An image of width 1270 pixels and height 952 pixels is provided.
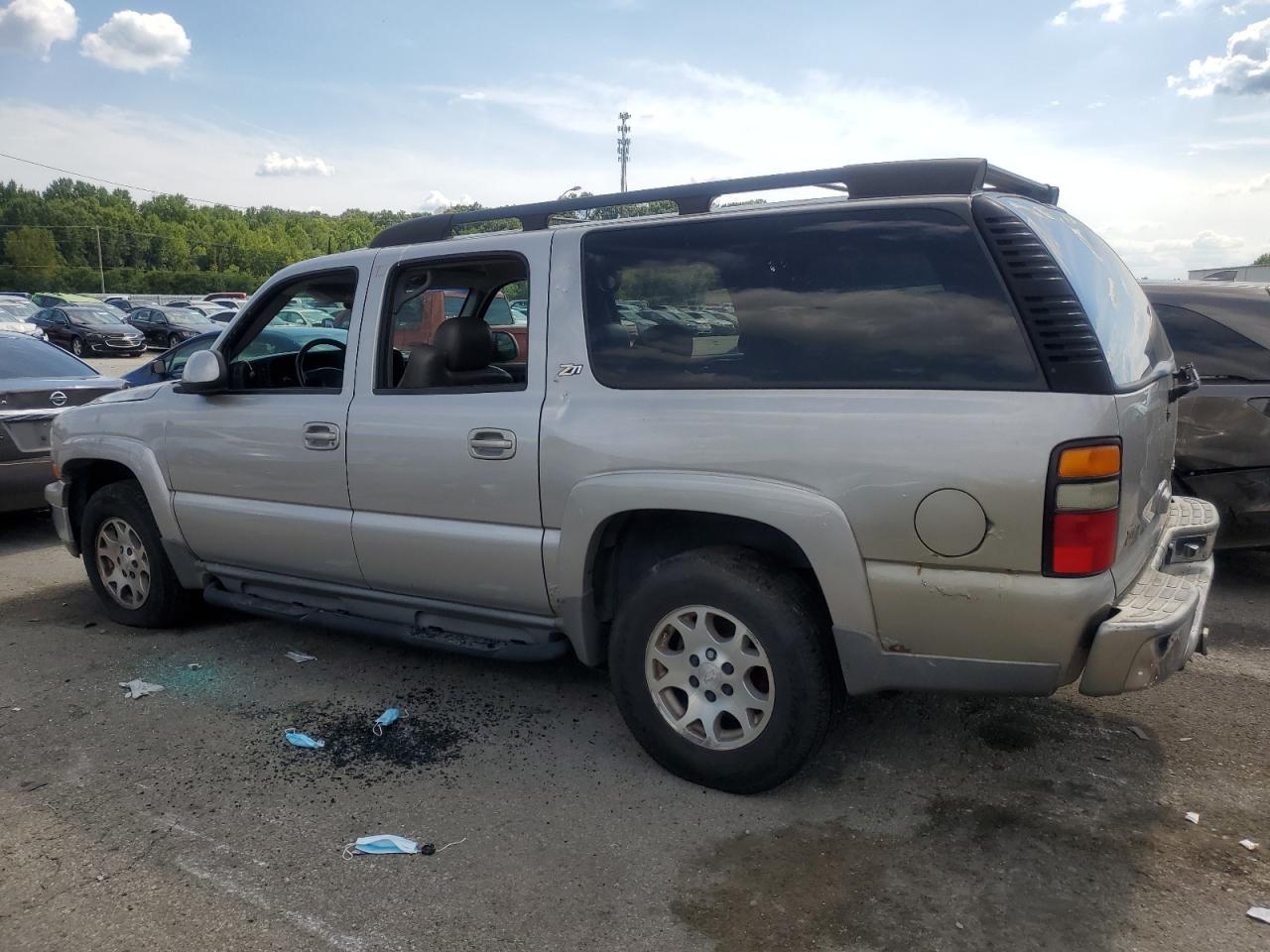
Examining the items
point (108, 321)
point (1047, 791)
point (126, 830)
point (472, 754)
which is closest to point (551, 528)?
point (472, 754)

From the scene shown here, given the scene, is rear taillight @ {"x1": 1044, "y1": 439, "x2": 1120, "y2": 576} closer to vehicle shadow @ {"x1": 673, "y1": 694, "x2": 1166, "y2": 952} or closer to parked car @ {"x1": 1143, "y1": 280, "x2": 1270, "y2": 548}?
vehicle shadow @ {"x1": 673, "y1": 694, "x2": 1166, "y2": 952}

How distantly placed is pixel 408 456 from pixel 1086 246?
2612mm

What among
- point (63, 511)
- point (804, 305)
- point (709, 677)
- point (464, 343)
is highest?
point (804, 305)

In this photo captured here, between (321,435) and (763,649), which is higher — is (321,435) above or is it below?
above

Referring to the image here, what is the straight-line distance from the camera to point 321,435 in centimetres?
416

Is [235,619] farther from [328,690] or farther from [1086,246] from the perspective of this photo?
[1086,246]

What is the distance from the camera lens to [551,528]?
357 cm

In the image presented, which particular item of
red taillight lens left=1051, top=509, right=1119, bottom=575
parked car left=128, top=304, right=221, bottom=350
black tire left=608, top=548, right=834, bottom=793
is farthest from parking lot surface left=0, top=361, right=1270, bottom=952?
parked car left=128, top=304, right=221, bottom=350

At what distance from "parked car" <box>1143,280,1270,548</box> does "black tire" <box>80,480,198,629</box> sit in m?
5.42

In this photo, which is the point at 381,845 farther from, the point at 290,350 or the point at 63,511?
the point at 63,511

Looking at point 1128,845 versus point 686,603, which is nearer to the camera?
point 1128,845

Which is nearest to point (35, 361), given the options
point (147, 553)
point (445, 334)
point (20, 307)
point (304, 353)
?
point (147, 553)

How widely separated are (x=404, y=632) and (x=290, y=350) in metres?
1.99

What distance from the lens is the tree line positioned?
8994 cm
